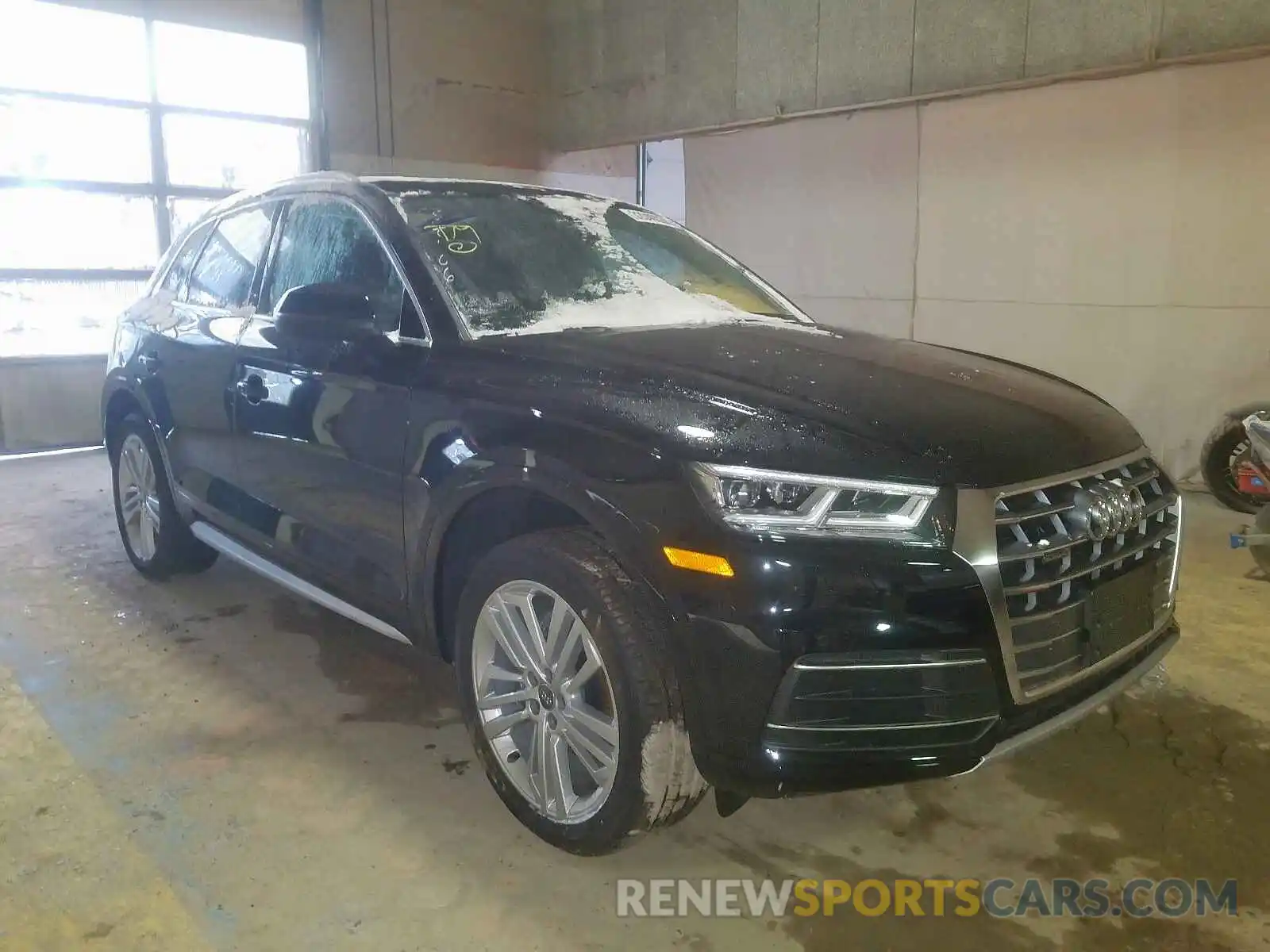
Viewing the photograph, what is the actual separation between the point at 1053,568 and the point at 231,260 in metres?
2.88

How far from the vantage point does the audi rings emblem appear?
6.47 feet

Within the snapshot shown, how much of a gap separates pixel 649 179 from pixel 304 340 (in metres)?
8.16

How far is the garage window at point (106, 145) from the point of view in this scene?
288 inches

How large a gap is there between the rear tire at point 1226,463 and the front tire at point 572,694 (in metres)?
4.42

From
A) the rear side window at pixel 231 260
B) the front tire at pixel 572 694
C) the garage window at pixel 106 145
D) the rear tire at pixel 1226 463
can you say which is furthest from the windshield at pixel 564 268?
the garage window at pixel 106 145

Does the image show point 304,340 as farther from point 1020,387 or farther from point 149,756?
point 1020,387

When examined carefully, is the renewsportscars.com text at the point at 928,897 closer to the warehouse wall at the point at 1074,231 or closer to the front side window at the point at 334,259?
the front side window at the point at 334,259

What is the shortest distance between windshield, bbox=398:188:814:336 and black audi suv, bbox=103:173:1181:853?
0.01 metres

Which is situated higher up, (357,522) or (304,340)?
(304,340)

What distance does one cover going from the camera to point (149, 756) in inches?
105

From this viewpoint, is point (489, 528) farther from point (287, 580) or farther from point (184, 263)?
point (184, 263)

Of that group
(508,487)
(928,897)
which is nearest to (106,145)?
(508,487)

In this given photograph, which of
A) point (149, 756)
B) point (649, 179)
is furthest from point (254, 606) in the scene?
point (649, 179)

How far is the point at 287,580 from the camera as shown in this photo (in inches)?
121
